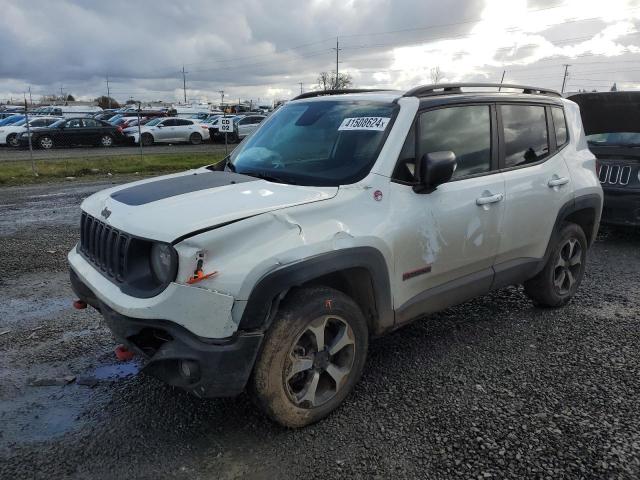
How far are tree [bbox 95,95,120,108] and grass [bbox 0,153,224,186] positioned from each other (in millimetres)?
77181

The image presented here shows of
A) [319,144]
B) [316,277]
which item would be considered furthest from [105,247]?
[319,144]

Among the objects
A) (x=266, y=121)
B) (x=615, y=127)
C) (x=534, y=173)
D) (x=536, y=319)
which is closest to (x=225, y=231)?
(x=266, y=121)

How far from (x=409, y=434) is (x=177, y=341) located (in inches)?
54.5

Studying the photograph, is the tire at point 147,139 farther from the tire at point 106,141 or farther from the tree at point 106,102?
the tree at point 106,102

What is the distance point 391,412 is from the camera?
10.6ft

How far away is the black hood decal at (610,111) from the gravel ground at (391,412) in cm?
374

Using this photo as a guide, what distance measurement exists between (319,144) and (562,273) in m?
2.67

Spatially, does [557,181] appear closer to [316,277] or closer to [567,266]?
[567,266]

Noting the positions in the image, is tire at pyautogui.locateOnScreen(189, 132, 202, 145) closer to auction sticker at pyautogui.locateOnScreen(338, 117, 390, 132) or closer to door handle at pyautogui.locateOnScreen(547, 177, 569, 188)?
door handle at pyautogui.locateOnScreen(547, 177, 569, 188)

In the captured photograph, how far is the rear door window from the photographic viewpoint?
4.12m

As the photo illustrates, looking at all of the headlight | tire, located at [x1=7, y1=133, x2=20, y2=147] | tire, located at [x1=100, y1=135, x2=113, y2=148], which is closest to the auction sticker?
the headlight

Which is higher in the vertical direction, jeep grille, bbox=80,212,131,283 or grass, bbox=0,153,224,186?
jeep grille, bbox=80,212,131,283

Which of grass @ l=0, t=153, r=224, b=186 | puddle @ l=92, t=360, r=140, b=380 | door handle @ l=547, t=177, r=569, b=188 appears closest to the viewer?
puddle @ l=92, t=360, r=140, b=380

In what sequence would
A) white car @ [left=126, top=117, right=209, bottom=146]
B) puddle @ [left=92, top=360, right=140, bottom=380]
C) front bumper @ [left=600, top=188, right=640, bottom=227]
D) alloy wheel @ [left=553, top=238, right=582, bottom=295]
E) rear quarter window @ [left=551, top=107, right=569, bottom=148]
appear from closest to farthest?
puddle @ [left=92, top=360, right=140, bottom=380] → rear quarter window @ [left=551, top=107, right=569, bottom=148] → alloy wheel @ [left=553, top=238, right=582, bottom=295] → front bumper @ [left=600, top=188, right=640, bottom=227] → white car @ [left=126, top=117, right=209, bottom=146]
